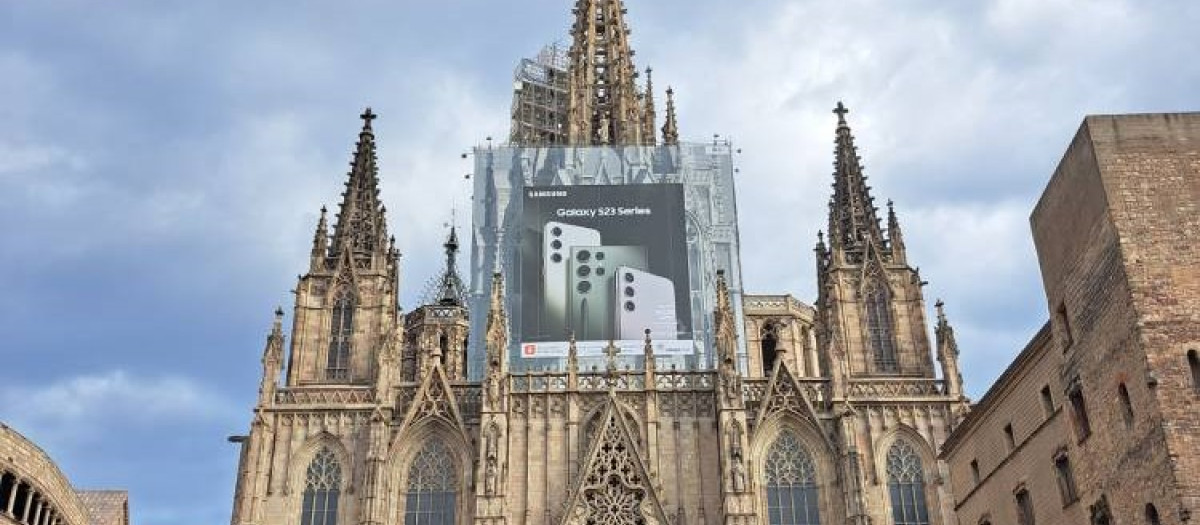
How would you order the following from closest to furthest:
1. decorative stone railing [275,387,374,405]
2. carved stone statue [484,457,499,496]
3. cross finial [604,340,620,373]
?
carved stone statue [484,457,499,496] → decorative stone railing [275,387,374,405] → cross finial [604,340,620,373]

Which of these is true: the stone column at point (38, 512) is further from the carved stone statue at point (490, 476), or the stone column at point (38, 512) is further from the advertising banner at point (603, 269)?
the advertising banner at point (603, 269)

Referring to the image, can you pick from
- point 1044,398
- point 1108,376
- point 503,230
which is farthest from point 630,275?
point 1108,376

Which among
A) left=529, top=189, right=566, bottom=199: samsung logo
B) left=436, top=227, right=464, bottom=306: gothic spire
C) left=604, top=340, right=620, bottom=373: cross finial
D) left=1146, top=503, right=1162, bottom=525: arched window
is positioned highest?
left=436, top=227, right=464, bottom=306: gothic spire

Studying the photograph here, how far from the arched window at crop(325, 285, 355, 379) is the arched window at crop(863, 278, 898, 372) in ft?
64.7

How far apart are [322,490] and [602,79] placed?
2981 cm

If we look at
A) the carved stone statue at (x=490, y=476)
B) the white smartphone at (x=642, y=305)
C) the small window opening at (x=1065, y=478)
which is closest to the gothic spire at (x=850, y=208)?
the white smartphone at (x=642, y=305)

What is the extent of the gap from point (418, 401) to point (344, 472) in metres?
3.51

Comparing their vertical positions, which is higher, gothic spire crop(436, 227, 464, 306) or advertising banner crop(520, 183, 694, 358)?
gothic spire crop(436, 227, 464, 306)

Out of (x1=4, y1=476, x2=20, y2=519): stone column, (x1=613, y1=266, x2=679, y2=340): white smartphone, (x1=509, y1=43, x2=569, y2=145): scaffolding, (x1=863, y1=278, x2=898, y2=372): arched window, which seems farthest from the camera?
(x1=509, y1=43, x2=569, y2=145): scaffolding

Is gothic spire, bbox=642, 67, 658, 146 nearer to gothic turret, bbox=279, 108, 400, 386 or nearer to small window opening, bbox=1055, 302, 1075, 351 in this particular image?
gothic turret, bbox=279, 108, 400, 386

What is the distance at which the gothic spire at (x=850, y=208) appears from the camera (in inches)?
1807

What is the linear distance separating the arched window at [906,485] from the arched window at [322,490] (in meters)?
19.2

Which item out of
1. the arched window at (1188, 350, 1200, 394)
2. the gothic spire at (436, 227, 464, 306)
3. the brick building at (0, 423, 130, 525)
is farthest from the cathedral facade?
the gothic spire at (436, 227, 464, 306)

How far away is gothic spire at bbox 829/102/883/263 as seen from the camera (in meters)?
45.9
